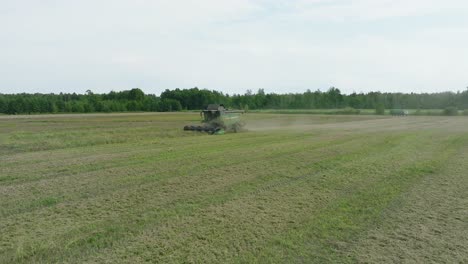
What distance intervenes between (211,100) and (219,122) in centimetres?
8887

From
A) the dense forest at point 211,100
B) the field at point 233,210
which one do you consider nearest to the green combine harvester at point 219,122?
the field at point 233,210

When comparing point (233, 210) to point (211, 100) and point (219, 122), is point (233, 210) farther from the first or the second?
point (211, 100)

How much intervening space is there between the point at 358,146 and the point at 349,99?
310 ft

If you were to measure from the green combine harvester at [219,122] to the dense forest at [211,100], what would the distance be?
50.6m

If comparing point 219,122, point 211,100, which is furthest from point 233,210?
point 211,100

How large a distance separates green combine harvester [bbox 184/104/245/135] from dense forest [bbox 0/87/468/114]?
5059 cm

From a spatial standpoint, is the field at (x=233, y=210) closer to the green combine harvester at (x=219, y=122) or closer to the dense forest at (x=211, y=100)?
the green combine harvester at (x=219, y=122)

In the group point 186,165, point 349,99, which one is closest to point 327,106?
point 349,99

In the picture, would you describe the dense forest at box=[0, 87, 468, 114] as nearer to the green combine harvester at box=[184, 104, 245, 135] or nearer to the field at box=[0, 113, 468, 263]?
the green combine harvester at box=[184, 104, 245, 135]

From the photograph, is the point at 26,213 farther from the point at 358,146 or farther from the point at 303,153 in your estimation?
the point at 358,146

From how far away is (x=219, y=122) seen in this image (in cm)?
2627

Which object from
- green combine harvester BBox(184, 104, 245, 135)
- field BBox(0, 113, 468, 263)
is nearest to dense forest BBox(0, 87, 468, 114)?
green combine harvester BBox(184, 104, 245, 135)

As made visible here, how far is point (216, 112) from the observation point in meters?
26.8

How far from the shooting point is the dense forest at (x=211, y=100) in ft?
276
